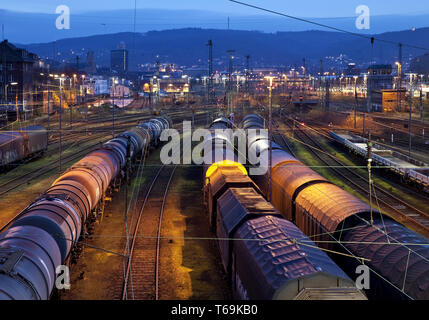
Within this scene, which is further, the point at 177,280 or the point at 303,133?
the point at 303,133

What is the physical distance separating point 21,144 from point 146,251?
27.1m

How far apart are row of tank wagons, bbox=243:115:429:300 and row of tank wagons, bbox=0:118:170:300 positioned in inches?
359

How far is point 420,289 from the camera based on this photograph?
10773 mm

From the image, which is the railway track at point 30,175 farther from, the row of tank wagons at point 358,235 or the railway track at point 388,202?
the railway track at point 388,202

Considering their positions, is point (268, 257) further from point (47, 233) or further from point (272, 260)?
point (47, 233)

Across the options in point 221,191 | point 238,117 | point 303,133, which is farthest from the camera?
point 238,117

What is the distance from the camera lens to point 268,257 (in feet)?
39.2

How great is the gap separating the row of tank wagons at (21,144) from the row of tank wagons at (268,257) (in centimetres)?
2633

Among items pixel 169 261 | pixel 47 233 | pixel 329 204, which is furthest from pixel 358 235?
pixel 47 233

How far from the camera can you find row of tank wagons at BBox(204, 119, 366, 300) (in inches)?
414
